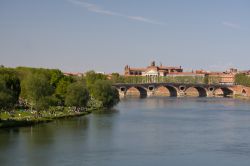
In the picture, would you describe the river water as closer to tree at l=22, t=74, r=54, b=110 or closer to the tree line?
tree at l=22, t=74, r=54, b=110

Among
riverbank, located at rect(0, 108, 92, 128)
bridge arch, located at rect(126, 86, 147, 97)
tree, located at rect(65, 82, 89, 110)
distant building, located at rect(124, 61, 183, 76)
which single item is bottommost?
riverbank, located at rect(0, 108, 92, 128)

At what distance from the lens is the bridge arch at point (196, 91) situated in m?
79.5

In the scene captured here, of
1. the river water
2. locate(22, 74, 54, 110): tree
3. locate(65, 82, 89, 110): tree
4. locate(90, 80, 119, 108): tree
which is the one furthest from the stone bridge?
the river water

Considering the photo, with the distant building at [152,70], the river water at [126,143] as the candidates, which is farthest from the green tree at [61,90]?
the distant building at [152,70]

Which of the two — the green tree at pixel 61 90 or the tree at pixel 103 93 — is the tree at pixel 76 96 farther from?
the tree at pixel 103 93

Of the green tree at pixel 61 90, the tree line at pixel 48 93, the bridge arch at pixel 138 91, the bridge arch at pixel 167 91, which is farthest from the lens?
the bridge arch at pixel 167 91

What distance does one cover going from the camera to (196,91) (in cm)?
8400

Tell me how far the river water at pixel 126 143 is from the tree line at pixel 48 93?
2067 millimetres

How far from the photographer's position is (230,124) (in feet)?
106

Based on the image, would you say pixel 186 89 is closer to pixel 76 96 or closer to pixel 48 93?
pixel 76 96

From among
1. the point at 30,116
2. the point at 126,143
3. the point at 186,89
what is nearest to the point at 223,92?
the point at 186,89

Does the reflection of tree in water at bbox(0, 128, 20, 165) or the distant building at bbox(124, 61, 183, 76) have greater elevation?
the distant building at bbox(124, 61, 183, 76)

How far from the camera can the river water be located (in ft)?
64.4

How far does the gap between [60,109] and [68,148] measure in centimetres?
1491
